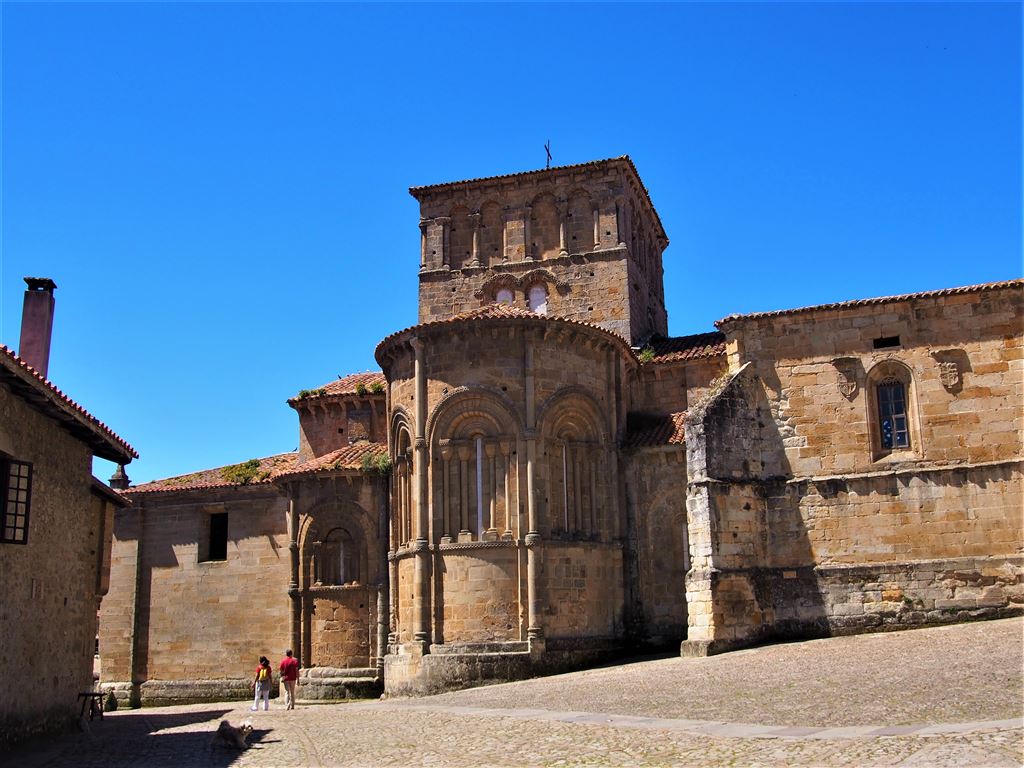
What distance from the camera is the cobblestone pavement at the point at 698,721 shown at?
1108 cm

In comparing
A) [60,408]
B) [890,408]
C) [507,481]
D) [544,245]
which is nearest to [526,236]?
[544,245]

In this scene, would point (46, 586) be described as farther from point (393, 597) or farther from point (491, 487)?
point (491, 487)

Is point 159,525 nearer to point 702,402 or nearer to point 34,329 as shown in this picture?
point 34,329

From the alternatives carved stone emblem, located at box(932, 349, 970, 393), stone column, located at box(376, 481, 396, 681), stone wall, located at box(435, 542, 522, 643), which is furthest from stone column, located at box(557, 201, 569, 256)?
carved stone emblem, located at box(932, 349, 970, 393)

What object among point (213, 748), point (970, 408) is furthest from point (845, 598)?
point (213, 748)

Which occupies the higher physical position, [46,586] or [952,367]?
[952,367]

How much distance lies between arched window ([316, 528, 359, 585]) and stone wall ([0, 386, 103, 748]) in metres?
7.99

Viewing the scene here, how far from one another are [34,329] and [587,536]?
1228 cm

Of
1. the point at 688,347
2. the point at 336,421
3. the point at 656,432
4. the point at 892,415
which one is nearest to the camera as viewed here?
the point at 892,415

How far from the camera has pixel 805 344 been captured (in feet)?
75.5

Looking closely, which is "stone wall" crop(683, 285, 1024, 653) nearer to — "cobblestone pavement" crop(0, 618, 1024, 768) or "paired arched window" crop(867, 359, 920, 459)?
"paired arched window" crop(867, 359, 920, 459)

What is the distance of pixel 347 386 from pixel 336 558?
5961 mm

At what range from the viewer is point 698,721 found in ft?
44.8

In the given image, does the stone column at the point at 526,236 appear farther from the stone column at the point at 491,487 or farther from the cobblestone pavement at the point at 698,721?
the cobblestone pavement at the point at 698,721
